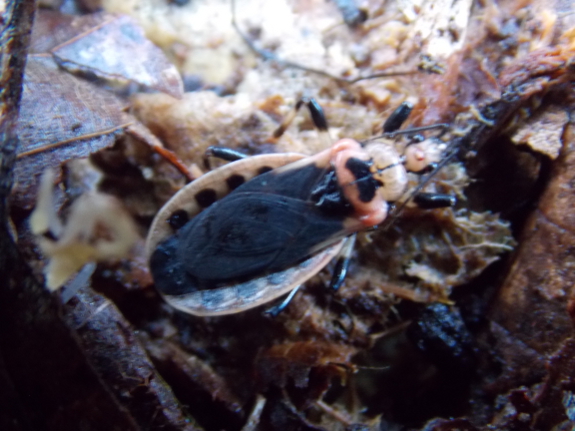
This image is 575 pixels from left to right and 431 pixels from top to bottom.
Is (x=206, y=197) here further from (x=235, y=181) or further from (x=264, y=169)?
(x=264, y=169)

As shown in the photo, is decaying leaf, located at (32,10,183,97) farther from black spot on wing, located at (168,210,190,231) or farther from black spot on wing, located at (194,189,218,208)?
black spot on wing, located at (168,210,190,231)

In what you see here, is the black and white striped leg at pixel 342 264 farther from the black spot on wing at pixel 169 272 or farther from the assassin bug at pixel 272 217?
the black spot on wing at pixel 169 272

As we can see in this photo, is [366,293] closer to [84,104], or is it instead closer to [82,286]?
[82,286]

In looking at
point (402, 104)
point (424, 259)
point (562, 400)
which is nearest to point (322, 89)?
point (402, 104)

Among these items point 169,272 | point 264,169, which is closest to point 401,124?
point 264,169

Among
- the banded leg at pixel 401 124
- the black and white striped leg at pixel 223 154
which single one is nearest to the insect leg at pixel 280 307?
the black and white striped leg at pixel 223 154
